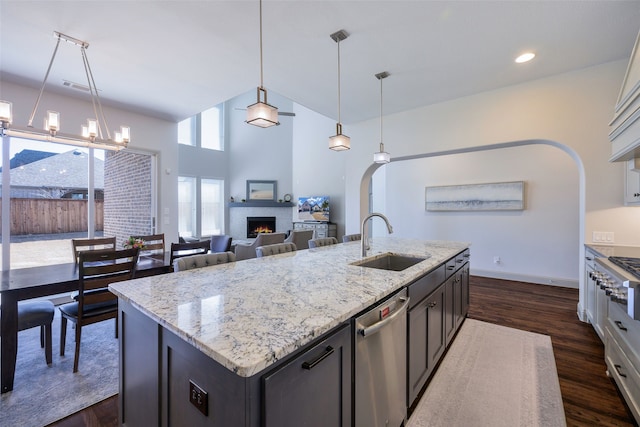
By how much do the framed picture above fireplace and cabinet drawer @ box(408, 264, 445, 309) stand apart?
7062 millimetres

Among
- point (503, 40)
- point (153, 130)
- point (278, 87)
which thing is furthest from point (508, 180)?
point (153, 130)

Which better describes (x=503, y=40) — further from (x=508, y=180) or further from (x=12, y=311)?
(x=12, y=311)

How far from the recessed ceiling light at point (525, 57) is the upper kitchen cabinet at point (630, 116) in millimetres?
831

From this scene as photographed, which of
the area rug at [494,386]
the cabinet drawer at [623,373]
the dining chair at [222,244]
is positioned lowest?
the area rug at [494,386]

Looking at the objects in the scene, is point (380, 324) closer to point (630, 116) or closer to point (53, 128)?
point (630, 116)

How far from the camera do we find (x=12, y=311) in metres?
1.89

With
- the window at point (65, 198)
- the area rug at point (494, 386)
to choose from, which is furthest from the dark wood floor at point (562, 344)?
the window at point (65, 198)

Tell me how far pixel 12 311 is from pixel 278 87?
→ 321 centimetres

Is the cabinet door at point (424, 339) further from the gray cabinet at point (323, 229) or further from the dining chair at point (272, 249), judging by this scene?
the gray cabinet at point (323, 229)

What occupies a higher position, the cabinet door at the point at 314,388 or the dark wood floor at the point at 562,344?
the cabinet door at the point at 314,388

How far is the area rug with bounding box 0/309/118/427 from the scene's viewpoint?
1.72 meters

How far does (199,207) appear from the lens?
27.9 feet

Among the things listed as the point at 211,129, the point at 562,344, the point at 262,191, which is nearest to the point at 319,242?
the point at 562,344

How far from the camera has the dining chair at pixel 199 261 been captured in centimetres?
179
